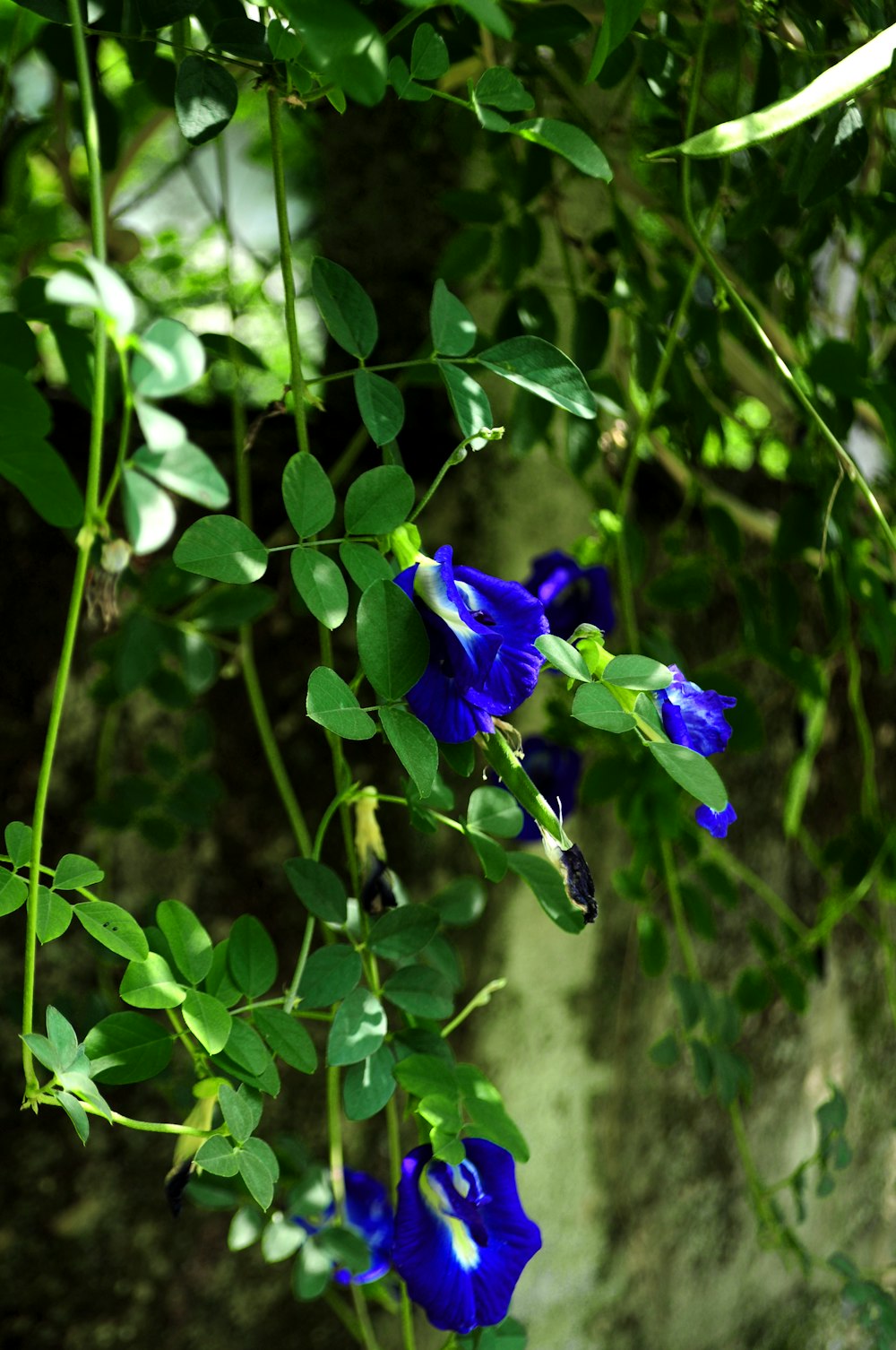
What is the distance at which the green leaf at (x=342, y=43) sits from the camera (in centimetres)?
32

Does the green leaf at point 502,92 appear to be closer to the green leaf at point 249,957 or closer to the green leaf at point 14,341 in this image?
the green leaf at point 14,341

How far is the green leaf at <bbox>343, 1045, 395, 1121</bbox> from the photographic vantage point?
481mm

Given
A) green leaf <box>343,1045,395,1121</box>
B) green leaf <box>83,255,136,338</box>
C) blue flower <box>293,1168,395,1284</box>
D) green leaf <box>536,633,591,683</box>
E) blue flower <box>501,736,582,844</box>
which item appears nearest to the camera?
green leaf <box>83,255,136,338</box>

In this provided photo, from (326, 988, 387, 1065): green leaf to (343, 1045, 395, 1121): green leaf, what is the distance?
0.04 ft

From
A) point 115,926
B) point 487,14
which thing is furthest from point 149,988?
point 487,14

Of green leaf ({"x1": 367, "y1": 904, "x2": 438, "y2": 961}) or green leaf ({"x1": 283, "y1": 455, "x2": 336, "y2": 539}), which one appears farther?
green leaf ({"x1": 367, "y1": 904, "x2": 438, "y2": 961})

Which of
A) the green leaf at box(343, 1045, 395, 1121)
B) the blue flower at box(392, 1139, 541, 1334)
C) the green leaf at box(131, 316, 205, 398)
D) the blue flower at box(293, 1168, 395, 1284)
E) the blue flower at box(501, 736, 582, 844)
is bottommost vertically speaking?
the blue flower at box(293, 1168, 395, 1284)

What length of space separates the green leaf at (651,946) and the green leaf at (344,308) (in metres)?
0.54

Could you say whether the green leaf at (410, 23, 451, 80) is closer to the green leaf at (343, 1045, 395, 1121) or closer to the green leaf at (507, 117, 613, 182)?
the green leaf at (507, 117, 613, 182)

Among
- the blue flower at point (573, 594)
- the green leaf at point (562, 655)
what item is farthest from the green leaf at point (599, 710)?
the blue flower at point (573, 594)

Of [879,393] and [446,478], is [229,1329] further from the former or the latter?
[879,393]

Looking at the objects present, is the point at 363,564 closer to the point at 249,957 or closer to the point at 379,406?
the point at 379,406

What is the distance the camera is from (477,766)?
914 mm

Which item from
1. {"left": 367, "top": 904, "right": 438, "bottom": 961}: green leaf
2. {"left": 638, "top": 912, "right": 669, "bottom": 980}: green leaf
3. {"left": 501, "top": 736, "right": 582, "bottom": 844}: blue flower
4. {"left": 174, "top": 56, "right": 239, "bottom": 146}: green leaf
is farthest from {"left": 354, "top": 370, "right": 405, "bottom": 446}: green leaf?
{"left": 638, "top": 912, "right": 669, "bottom": 980}: green leaf
